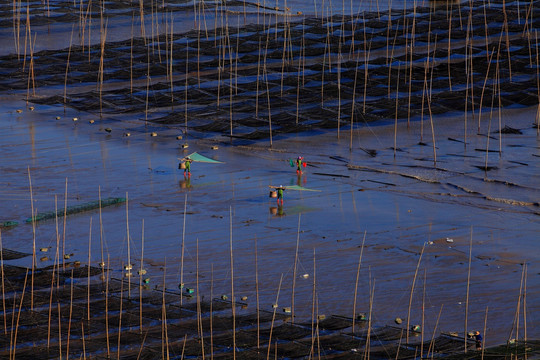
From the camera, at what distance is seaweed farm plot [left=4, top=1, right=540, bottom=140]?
16.2m

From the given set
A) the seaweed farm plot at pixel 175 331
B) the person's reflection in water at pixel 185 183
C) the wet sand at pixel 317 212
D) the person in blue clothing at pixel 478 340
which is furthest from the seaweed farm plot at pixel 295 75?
the person in blue clothing at pixel 478 340

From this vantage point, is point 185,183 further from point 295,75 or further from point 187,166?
point 295,75

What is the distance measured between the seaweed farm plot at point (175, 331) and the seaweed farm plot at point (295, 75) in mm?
6582

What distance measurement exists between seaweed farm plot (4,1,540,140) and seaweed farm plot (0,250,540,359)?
658 cm

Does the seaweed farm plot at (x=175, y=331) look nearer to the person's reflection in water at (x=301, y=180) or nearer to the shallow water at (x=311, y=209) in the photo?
the shallow water at (x=311, y=209)

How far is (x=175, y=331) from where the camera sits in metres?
7.54

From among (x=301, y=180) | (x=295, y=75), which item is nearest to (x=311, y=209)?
(x=301, y=180)

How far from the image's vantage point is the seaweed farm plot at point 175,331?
23.4ft

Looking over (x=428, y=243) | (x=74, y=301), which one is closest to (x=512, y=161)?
(x=428, y=243)

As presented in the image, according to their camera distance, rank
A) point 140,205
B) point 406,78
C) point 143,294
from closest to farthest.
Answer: point 143,294
point 140,205
point 406,78

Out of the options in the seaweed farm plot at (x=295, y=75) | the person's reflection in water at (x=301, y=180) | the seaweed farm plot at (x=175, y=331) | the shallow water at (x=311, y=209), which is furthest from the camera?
the seaweed farm plot at (x=295, y=75)

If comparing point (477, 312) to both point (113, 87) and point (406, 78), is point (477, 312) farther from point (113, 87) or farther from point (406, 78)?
point (113, 87)

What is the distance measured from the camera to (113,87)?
18969 mm

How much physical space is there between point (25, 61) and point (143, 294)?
1309 centimetres
